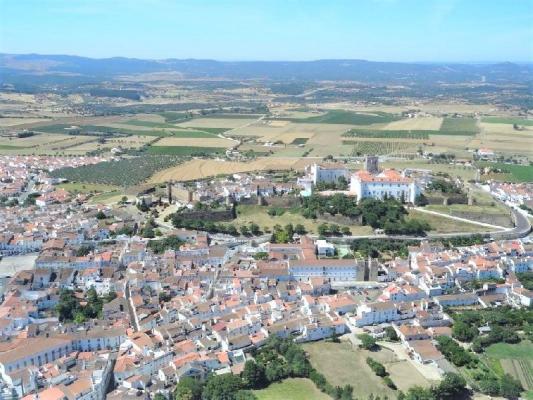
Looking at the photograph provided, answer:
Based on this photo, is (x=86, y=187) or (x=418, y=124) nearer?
(x=86, y=187)

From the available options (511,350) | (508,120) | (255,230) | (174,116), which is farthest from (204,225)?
(508,120)

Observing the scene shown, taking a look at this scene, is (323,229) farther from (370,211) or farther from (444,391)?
(444,391)

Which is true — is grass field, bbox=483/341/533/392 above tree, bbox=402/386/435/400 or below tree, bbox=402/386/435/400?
below

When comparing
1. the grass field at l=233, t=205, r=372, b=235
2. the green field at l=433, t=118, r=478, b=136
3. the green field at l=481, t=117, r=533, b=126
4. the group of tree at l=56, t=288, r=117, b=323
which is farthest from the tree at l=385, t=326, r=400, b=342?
the green field at l=481, t=117, r=533, b=126

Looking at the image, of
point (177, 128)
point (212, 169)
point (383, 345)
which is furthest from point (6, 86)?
point (383, 345)

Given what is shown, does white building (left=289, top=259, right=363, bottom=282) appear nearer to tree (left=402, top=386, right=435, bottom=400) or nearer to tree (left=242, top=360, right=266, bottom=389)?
tree (left=242, top=360, right=266, bottom=389)

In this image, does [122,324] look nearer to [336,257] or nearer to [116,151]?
[336,257]
